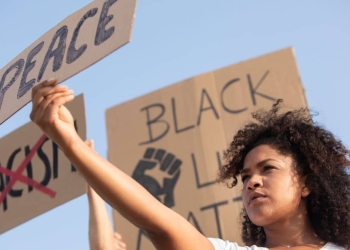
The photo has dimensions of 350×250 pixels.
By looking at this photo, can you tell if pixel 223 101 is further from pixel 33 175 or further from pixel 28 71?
pixel 28 71

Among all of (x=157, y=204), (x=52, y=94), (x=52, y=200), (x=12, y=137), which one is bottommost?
(x=157, y=204)

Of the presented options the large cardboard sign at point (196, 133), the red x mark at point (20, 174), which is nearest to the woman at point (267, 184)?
the red x mark at point (20, 174)

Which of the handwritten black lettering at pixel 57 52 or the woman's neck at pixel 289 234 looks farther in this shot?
the woman's neck at pixel 289 234

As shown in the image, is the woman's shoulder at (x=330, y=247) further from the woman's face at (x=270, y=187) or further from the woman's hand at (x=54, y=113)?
the woman's hand at (x=54, y=113)

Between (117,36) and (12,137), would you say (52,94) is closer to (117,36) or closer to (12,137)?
(117,36)

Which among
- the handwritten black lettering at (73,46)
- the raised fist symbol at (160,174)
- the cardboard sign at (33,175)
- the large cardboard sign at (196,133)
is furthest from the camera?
the raised fist symbol at (160,174)

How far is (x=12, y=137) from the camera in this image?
321 centimetres

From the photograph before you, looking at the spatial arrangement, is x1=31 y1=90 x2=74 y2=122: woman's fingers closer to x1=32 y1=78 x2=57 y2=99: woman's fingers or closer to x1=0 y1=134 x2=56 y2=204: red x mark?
x1=32 y1=78 x2=57 y2=99: woman's fingers

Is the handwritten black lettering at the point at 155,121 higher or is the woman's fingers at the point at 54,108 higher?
the handwritten black lettering at the point at 155,121

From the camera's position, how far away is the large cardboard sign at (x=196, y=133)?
369 cm

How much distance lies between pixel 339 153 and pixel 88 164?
3.29 feet

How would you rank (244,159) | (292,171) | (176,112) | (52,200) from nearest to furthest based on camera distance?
1. (292,171)
2. (244,159)
3. (52,200)
4. (176,112)

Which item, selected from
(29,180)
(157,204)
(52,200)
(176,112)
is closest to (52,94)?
(157,204)

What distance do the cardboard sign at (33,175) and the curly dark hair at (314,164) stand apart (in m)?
1.01
